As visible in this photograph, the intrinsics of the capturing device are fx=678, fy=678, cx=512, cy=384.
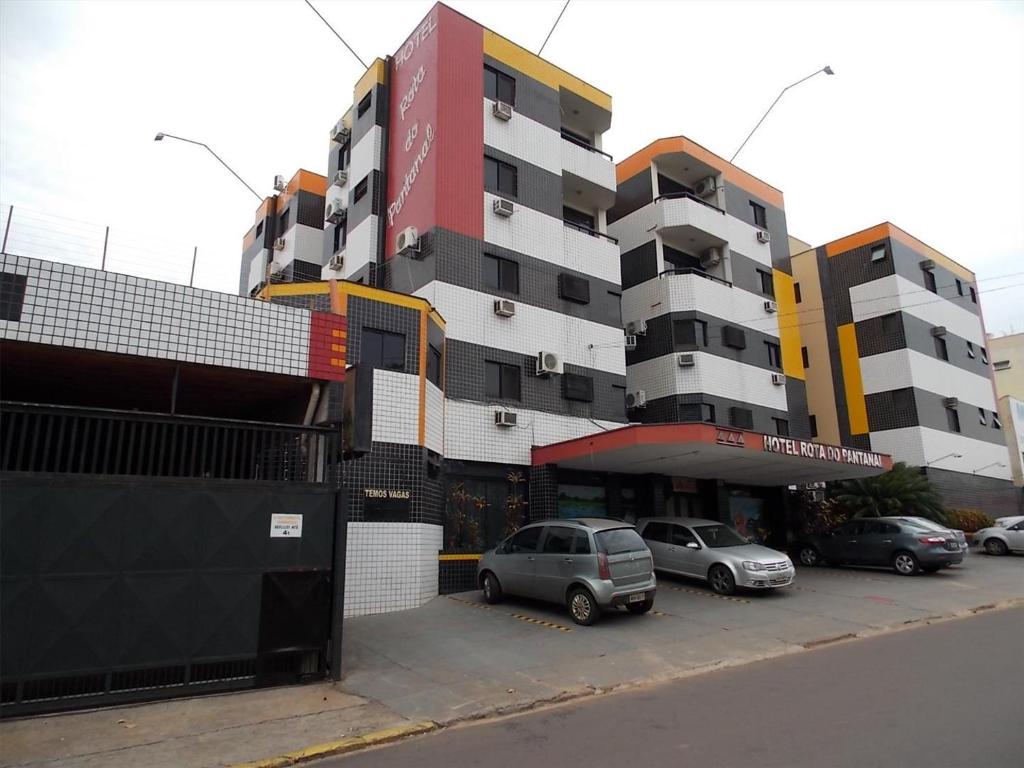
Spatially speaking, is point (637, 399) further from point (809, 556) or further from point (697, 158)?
point (697, 158)

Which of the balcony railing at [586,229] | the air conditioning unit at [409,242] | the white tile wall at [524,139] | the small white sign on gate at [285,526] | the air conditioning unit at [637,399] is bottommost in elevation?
the small white sign on gate at [285,526]

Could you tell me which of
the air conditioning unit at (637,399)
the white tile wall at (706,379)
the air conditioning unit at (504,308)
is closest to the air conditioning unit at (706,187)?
the white tile wall at (706,379)

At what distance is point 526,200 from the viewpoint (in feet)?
69.3

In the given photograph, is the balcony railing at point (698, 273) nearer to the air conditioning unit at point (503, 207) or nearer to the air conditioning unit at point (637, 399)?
the air conditioning unit at point (637, 399)

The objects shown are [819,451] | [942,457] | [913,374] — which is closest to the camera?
[819,451]

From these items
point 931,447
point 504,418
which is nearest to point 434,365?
point 504,418

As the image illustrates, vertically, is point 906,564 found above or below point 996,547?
below

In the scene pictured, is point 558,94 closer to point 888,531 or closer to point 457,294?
point 457,294

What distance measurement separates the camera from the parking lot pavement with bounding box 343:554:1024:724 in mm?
8352

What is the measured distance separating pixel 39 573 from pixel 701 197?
86.9 feet

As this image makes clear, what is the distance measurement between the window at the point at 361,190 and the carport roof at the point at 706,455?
10.5 meters

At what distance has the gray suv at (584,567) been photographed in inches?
474

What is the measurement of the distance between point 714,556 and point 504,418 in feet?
20.6

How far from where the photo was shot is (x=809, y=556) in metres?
21.0
